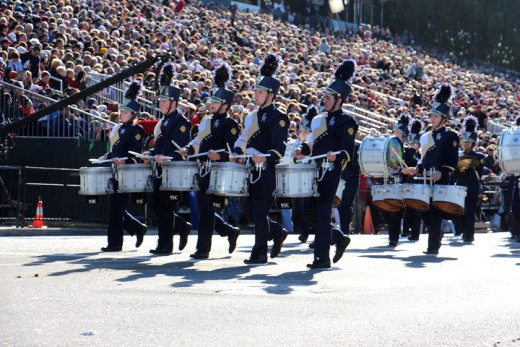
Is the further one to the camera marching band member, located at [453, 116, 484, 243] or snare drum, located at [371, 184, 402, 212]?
marching band member, located at [453, 116, 484, 243]

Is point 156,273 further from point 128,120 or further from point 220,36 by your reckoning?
point 220,36

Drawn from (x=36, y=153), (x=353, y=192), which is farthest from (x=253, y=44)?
(x=353, y=192)

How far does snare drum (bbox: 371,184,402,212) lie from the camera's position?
17.8 meters

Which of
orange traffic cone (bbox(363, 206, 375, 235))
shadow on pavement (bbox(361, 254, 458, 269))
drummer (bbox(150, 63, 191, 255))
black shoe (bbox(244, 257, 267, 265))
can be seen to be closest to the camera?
black shoe (bbox(244, 257, 267, 265))

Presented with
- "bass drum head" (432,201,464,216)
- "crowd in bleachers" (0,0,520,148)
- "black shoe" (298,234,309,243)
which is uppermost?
"crowd in bleachers" (0,0,520,148)

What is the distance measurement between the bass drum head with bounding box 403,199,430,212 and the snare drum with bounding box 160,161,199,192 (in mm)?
3562

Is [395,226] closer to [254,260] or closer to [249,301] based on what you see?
[254,260]

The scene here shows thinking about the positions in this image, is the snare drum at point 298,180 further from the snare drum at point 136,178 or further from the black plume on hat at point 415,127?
the black plume on hat at point 415,127

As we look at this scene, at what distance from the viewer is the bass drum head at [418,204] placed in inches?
672

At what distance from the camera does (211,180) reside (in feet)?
47.0

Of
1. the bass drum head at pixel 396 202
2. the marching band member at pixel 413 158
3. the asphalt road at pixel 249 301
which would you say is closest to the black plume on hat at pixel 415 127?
the marching band member at pixel 413 158

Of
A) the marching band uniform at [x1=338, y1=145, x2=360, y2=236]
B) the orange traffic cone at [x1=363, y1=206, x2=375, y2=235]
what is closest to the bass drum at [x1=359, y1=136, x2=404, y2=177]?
the marching band uniform at [x1=338, y1=145, x2=360, y2=236]

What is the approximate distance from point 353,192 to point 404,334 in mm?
9834

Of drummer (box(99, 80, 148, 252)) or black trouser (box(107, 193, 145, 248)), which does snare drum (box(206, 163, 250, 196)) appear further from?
black trouser (box(107, 193, 145, 248))
